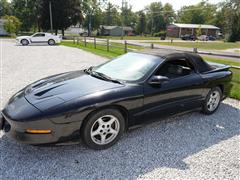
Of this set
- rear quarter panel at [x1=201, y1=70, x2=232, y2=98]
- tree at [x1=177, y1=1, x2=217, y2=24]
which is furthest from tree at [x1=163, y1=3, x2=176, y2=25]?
rear quarter panel at [x1=201, y1=70, x2=232, y2=98]

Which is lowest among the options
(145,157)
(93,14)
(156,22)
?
(145,157)

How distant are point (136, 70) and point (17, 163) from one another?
2.10 meters

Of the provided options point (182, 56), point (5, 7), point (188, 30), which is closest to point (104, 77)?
point (182, 56)

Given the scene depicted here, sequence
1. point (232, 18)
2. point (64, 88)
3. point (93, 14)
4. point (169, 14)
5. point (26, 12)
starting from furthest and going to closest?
point (169, 14), point (93, 14), point (26, 12), point (232, 18), point (64, 88)

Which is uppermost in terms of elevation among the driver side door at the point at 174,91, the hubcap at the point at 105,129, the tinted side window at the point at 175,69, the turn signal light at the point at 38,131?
the tinted side window at the point at 175,69

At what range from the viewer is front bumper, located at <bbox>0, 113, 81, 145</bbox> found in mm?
2555

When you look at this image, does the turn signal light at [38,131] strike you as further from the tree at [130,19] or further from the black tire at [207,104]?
the tree at [130,19]

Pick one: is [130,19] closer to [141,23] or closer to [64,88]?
[141,23]

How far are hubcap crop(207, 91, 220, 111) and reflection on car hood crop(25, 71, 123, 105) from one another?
210cm

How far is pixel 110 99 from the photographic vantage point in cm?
291

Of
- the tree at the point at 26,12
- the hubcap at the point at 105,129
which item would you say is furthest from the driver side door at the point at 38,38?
the tree at the point at 26,12

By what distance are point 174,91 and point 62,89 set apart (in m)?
1.76

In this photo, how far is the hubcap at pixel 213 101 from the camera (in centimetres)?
430

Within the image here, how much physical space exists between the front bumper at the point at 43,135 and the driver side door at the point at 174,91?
3.77 ft
